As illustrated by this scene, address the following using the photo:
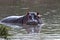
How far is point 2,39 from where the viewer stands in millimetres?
6223

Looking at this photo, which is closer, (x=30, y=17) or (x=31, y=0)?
(x=30, y=17)

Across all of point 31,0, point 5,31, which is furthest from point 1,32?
point 31,0

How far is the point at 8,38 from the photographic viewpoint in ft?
20.6

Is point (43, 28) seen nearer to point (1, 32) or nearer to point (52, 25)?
point (52, 25)

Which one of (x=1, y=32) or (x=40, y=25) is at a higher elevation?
(x=1, y=32)

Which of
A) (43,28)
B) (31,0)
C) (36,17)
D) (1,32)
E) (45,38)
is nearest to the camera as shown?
(1,32)

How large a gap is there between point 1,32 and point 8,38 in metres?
0.37

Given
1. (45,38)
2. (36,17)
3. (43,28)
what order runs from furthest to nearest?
(36,17) < (43,28) < (45,38)

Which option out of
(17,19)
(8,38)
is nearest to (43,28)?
(17,19)

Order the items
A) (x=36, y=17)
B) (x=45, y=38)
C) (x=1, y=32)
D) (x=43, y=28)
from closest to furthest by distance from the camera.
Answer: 1. (x=1, y=32)
2. (x=45, y=38)
3. (x=43, y=28)
4. (x=36, y=17)

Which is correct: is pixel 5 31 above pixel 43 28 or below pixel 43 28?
above

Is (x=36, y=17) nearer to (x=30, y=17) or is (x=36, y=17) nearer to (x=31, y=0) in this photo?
(x=30, y=17)

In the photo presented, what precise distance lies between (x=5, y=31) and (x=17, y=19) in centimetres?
462

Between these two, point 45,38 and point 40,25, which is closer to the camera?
point 45,38
